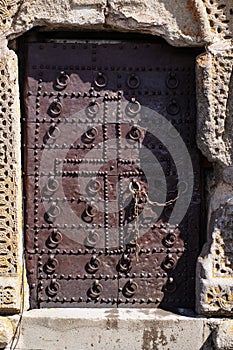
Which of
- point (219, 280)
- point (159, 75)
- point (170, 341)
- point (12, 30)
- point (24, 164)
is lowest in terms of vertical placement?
point (170, 341)

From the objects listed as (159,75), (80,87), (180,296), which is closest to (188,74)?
(159,75)

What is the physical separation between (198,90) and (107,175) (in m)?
0.76

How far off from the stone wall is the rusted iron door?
0.14 meters

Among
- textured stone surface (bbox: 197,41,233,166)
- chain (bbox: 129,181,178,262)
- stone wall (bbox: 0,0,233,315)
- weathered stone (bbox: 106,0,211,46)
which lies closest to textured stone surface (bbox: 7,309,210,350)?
stone wall (bbox: 0,0,233,315)

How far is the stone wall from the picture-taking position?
Result: 3939 millimetres

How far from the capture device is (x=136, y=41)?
13.7 feet

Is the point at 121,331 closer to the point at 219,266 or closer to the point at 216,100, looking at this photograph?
the point at 219,266

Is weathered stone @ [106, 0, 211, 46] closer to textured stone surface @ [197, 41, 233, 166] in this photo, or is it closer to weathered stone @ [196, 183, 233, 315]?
textured stone surface @ [197, 41, 233, 166]

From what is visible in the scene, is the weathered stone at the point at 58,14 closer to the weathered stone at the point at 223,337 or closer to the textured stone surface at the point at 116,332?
the textured stone surface at the point at 116,332

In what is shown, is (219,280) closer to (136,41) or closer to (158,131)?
(158,131)

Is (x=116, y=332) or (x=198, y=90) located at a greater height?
(x=198, y=90)

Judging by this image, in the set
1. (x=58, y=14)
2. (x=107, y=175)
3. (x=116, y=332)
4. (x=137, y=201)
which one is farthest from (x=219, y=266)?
(x=58, y=14)

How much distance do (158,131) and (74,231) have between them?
0.81 m

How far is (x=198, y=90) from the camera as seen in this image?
157 inches
